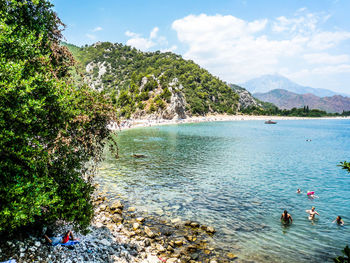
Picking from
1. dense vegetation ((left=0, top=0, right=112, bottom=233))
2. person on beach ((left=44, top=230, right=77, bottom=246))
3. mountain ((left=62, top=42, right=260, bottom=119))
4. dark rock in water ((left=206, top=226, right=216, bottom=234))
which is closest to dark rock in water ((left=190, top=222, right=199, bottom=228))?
dark rock in water ((left=206, top=226, right=216, bottom=234))

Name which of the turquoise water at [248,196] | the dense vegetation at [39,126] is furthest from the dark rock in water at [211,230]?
the dense vegetation at [39,126]

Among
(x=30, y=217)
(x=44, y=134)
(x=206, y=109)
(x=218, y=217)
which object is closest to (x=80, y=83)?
(x=44, y=134)

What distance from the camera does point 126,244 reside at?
12648 mm

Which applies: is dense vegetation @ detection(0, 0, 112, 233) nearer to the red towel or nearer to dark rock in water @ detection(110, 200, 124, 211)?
the red towel

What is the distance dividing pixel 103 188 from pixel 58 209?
46.7 feet

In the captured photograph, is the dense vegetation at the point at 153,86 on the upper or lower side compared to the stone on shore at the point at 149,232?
upper

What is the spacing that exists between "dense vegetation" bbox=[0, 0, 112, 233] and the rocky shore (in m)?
1.32

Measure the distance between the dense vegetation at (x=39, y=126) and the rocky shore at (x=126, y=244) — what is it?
4.34ft

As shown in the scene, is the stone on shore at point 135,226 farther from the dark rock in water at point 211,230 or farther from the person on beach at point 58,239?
the dark rock in water at point 211,230

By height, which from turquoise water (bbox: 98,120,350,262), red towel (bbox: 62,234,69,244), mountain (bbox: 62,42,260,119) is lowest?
turquoise water (bbox: 98,120,350,262)

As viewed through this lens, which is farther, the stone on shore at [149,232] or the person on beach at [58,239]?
the stone on shore at [149,232]

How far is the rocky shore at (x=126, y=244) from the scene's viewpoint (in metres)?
9.37

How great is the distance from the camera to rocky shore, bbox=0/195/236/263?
937cm

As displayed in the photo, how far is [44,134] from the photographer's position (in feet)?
28.0
